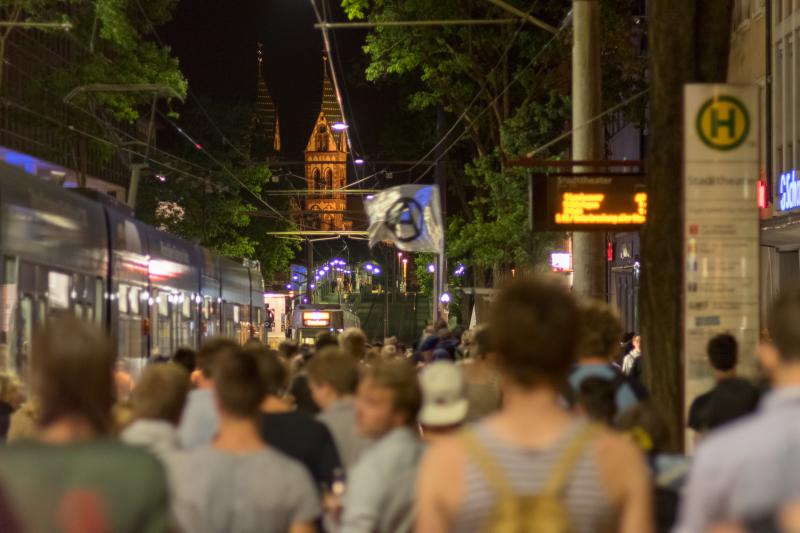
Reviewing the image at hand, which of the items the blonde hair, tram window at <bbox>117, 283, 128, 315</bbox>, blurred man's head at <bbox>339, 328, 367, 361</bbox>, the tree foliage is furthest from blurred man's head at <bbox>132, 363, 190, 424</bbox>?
the tree foliage

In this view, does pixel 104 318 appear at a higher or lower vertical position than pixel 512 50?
lower

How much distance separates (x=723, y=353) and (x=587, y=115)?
7534 mm

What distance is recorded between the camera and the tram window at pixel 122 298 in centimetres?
2377

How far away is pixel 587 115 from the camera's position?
58.0 feet

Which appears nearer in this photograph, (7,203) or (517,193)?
(7,203)

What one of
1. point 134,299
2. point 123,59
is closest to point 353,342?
point 134,299

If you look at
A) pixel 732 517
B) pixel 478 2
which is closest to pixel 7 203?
pixel 732 517

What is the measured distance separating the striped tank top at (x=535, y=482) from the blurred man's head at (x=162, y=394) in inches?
135

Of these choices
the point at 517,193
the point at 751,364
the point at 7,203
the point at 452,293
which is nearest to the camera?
the point at 751,364

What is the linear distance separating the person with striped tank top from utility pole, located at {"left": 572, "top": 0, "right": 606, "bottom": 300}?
1314cm

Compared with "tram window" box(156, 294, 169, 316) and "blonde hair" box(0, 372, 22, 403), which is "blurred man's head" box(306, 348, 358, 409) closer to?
"blonde hair" box(0, 372, 22, 403)

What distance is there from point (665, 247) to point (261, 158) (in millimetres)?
83955

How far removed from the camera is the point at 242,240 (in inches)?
3187

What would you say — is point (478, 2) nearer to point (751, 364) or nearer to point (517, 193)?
point (517, 193)
